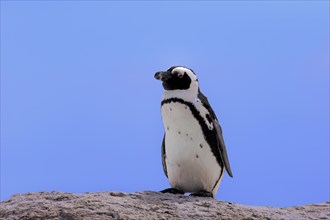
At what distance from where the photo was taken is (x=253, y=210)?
12.6 ft

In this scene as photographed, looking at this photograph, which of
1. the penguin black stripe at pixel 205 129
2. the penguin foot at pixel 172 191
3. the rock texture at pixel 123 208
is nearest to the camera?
the rock texture at pixel 123 208

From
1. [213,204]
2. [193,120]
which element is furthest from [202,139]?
[213,204]

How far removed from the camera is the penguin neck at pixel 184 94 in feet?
13.6

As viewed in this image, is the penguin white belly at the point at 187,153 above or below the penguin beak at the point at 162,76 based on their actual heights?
below

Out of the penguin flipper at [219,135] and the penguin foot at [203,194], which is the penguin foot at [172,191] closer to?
the penguin foot at [203,194]

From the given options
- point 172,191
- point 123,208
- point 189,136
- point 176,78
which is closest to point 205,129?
point 189,136

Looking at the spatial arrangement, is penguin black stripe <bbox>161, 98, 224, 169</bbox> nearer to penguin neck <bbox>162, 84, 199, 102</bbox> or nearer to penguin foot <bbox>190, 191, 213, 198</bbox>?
penguin neck <bbox>162, 84, 199, 102</bbox>

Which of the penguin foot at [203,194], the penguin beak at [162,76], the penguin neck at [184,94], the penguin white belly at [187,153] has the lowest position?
the penguin foot at [203,194]

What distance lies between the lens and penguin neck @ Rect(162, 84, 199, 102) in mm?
4148

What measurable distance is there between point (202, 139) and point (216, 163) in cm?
26

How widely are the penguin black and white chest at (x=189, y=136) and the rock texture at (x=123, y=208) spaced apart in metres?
0.32

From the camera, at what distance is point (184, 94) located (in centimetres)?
416

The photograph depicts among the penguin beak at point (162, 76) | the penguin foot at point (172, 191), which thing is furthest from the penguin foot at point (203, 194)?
the penguin beak at point (162, 76)

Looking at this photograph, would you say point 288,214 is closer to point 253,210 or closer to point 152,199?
point 253,210
